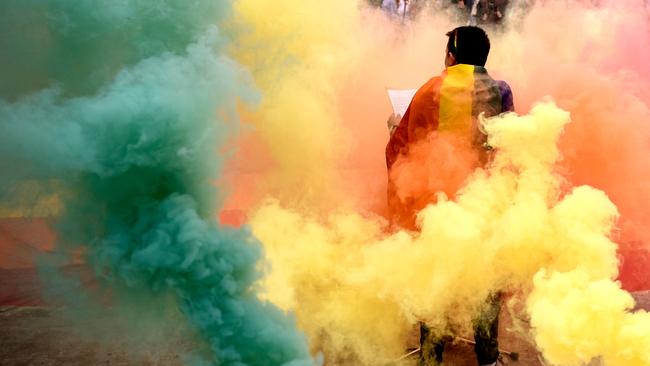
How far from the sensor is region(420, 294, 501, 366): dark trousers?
2.92 m

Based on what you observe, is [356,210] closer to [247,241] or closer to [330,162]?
[330,162]

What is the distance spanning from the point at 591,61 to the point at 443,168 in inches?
69.9

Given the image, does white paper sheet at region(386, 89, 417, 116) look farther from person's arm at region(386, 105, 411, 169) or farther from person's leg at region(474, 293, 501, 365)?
person's leg at region(474, 293, 501, 365)

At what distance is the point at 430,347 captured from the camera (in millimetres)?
3027

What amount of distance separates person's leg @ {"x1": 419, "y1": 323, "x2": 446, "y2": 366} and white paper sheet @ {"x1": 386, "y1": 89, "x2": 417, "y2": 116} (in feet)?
3.64

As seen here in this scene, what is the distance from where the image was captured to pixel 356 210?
3131 millimetres

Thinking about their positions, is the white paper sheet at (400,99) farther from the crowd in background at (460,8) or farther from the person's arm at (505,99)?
the crowd in background at (460,8)

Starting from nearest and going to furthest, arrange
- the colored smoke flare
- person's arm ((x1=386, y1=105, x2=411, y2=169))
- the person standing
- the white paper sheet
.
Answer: the colored smoke flare
the person standing
person's arm ((x1=386, y1=105, x2=411, y2=169))
the white paper sheet

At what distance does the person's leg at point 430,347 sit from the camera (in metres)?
3.00

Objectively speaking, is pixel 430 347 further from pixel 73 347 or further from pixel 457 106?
pixel 73 347

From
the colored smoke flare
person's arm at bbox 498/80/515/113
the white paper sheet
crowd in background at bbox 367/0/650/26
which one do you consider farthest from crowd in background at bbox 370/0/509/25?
the colored smoke flare

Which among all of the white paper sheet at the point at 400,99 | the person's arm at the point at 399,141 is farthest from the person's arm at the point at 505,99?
the white paper sheet at the point at 400,99

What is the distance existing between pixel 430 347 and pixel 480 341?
0.81 feet

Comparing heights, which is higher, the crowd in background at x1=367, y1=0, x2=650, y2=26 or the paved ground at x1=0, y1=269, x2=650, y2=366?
the crowd in background at x1=367, y1=0, x2=650, y2=26
